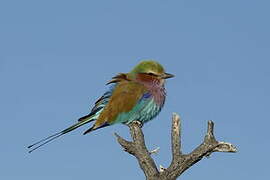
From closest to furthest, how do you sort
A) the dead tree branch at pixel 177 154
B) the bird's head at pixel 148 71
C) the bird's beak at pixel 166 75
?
the dead tree branch at pixel 177 154, the bird's head at pixel 148 71, the bird's beak at pixel 166 75

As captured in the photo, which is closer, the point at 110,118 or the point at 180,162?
the point at 180,162

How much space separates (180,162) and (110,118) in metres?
1.92

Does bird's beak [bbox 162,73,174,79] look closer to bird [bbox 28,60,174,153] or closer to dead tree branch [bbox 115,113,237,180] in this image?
bird [bbox 28,60,174,153]

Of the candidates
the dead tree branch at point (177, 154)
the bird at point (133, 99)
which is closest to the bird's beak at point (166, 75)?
the bird at point (133, 99)

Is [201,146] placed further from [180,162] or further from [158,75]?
[158,75]

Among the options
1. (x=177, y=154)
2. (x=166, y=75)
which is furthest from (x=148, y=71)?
(x=177, y=154)

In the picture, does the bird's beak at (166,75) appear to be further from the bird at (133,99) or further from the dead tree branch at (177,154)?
the dead tree branch at (177,154)

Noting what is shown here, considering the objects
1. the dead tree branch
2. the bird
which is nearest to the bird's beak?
the bird

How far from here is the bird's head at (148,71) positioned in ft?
40.4

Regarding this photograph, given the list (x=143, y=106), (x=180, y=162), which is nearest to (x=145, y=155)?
(x=180, y=162)

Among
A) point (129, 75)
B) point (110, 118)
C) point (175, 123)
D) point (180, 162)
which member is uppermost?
point (129, 75)

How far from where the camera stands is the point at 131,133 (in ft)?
38.6

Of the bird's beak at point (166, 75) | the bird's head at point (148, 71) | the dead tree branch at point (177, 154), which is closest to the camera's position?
the dead tree branch at point (177, 154)

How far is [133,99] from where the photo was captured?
12.2 m
